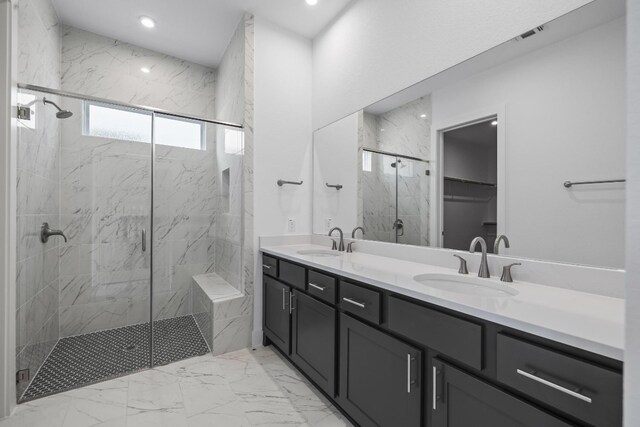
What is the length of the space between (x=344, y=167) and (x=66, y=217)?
7.54 ft

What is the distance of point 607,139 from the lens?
1.08 metres

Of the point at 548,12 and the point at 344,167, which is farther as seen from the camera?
the point at 344,167

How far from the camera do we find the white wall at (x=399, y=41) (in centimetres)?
138

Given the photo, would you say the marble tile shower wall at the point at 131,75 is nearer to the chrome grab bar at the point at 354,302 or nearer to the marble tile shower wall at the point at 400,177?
the marble tile shower wall at the point at 400,177

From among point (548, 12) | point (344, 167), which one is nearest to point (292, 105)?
point (344, 167)

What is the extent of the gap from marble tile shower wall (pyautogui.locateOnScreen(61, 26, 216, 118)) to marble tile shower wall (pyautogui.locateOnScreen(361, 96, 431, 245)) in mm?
2248

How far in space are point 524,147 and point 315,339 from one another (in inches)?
60.5

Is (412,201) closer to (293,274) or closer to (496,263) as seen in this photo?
(496,263)

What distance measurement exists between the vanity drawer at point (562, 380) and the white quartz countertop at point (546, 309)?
0.16 feet

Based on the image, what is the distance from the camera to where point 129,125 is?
2.32 metres

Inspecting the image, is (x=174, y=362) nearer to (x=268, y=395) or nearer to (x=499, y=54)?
(x=268, y=395)

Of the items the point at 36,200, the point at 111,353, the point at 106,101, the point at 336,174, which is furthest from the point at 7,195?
the point at 336,174

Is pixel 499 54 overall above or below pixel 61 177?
above

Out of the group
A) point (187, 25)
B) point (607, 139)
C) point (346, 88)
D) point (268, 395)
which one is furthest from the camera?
point (187, 25)
